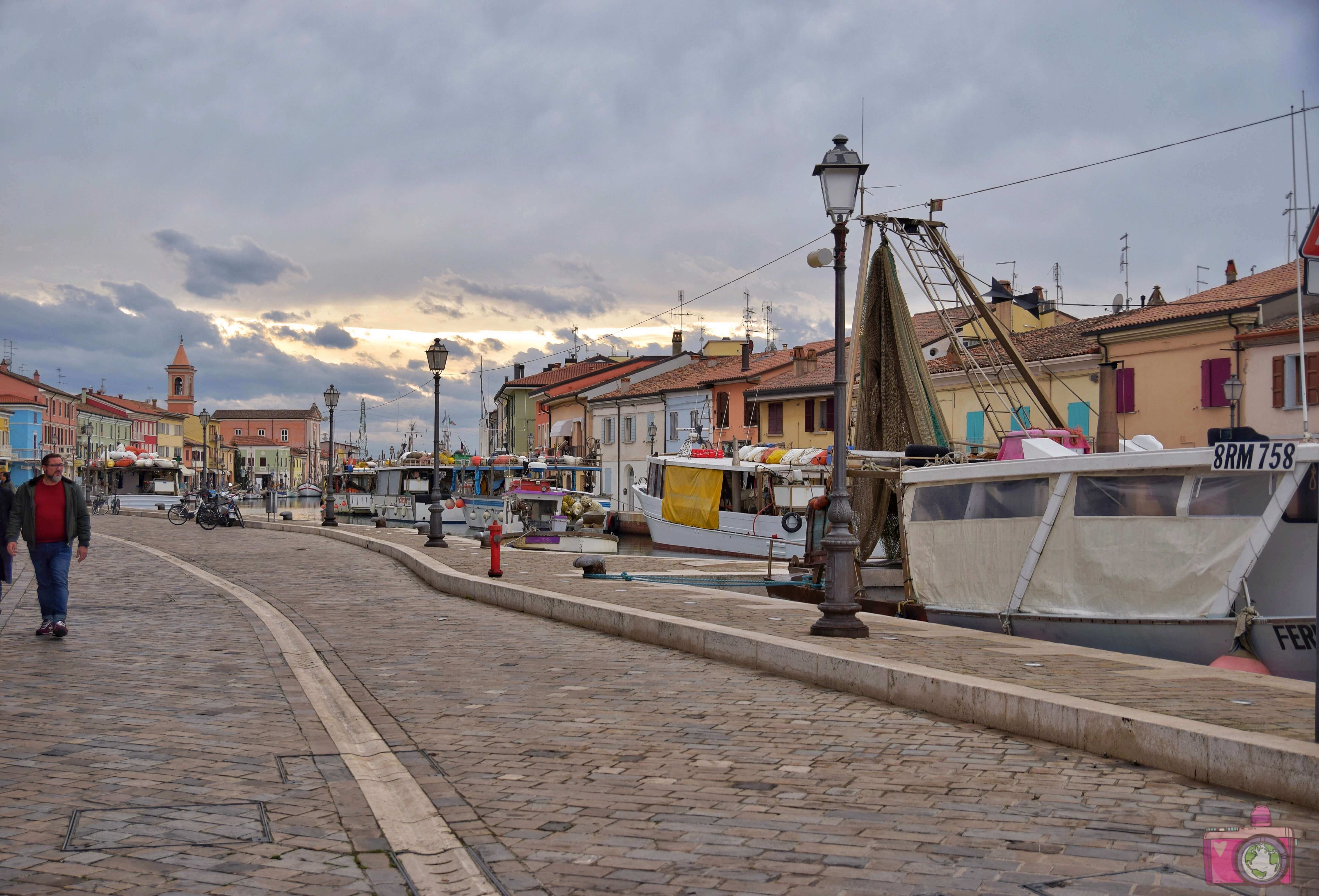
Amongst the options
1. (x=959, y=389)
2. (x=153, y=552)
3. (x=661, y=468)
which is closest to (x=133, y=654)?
(x=153, y=552)

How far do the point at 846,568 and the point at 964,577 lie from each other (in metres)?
4.44

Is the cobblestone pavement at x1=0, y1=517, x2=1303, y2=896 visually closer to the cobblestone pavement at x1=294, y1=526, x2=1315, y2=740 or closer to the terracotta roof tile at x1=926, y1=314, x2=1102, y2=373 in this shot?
the cobblestone pavement at x1=294, y1=526, x2=1315, y2=740

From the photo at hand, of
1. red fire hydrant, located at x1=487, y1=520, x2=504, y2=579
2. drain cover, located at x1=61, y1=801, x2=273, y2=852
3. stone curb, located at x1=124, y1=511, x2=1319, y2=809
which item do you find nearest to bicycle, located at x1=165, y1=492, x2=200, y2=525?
red fire hydrant, located at x1=487, y1=520, x2=504, y2=579

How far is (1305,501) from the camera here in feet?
34.2

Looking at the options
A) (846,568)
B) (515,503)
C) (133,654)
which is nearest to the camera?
(133,654)

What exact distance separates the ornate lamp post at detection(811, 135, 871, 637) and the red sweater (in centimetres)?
712

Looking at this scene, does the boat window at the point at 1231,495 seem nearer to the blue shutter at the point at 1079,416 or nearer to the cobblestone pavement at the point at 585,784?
the cobblestone pavement at the point at 585,784

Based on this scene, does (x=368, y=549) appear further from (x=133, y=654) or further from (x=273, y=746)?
(x=273, y=746)

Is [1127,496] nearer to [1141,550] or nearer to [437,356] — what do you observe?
[1141,550]

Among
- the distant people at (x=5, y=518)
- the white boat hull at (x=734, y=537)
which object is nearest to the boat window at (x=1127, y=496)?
the distant people at (x=5, y=518)

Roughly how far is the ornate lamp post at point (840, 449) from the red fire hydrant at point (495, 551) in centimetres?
653

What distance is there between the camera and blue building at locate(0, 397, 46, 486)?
291 feet

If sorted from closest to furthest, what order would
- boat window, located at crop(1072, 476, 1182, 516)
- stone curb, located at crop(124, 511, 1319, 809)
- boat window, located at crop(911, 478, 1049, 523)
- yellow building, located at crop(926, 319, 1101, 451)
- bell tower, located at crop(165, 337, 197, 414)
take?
stone curb, located at crop(124, 511, 1319, 809) < boat window, located at crop(1072, 476, 1182, 516) < boat window, located at crop(911, 478, 1049, 523) < yellow building, located at crop(926, 319, 1101, 451) < bell tower, located at crop(165, 337, 197, 414)

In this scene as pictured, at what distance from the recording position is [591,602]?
1255 centimetres
